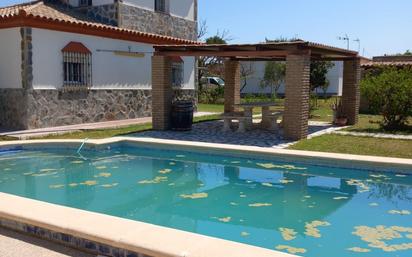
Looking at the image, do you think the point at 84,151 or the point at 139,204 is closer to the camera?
the point at 139,204

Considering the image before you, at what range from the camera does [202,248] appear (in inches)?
157

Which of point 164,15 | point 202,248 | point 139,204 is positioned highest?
point 164,15

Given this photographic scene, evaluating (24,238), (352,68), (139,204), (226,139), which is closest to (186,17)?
(352,68)

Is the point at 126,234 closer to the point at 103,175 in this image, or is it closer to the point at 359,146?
the point at 103,175

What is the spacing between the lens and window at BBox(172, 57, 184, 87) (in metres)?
20.9

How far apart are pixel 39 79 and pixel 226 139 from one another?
6.64 meters

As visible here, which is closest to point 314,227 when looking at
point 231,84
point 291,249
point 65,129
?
point 291,249

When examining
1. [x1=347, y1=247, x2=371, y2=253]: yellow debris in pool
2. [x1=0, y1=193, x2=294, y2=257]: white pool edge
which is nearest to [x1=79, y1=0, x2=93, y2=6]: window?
[x1=0, y1=193, x2=294, y2=257]: white pool edge

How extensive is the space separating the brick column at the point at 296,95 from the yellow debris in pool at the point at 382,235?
6.54m

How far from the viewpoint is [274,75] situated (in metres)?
38.9

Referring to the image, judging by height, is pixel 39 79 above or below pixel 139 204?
above

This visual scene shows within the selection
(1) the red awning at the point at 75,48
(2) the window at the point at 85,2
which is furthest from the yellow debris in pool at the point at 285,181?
(2) the window at the point at 85,2

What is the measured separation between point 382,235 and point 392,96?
31.9 feet

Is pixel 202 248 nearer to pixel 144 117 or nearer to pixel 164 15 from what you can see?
pixel 144 117
